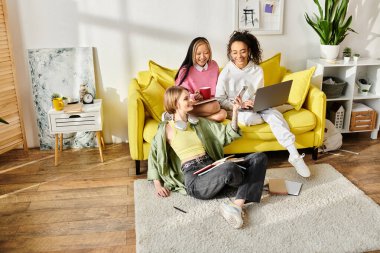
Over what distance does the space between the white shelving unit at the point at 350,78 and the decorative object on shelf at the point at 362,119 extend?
0.05 m

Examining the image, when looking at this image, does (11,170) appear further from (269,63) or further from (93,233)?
(269,63)

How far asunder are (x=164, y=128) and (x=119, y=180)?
61 centimetres

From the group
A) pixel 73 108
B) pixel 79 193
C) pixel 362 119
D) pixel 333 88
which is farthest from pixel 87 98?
pixel 362 119

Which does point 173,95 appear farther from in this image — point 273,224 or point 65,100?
point 65,100

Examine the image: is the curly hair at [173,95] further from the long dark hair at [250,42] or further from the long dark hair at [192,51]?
the long dark hair at [250,42]

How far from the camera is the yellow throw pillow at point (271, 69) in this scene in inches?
134

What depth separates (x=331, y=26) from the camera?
11.2 ft

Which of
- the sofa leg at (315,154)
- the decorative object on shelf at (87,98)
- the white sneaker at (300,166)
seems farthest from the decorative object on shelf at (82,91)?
the sofa leg at (315,154)

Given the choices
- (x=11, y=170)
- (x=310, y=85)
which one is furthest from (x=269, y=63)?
(x=11, y=170)

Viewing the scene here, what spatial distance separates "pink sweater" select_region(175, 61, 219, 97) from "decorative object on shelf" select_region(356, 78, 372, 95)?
4.71 feet

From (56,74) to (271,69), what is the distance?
1863mm

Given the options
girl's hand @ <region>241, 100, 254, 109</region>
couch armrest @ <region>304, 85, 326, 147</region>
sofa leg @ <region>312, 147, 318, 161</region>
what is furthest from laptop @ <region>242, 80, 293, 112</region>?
sofa leg @ <region>312, 147, 318, 161</region>

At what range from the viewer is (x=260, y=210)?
96.7 inches

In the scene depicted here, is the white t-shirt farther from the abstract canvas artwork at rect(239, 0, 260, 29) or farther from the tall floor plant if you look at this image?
the tall floor plant
